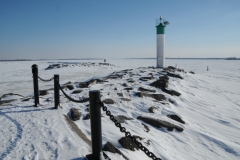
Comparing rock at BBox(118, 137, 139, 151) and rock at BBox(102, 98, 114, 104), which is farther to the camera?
rock at BBox(102, 98, 114, 104)

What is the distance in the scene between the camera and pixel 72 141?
9.91ft

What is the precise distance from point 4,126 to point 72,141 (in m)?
1.69

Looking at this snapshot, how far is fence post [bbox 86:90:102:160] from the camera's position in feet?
7.66

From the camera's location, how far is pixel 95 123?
7.81 ft

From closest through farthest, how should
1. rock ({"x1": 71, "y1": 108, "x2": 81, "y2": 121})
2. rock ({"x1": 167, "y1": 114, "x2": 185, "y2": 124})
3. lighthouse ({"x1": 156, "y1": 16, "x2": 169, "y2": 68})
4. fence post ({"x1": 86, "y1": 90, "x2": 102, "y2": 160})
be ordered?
1. fence post ({"x1": 86, "y1": 90, "x2": 102, "y2": 160})
2. rock ({"x1": 71, "y1": 108, "x2": 81, "y2": 121})
3. rock ({"x1": 167, "y1": 114, "x2": 185, "y2": 124})
4. lighthouse ({"x1": 156, "y1": 16, "x2": 169, "y2": 68})

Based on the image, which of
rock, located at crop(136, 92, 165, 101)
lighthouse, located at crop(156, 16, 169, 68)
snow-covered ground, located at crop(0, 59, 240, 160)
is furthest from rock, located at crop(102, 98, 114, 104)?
lighthouse, located at crop(156, 16, 169, 68)

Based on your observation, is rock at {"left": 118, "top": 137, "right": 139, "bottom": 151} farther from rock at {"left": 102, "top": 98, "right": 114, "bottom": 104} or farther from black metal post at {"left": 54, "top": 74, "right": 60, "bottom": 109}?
rock at {"left": 102, "top": 98, "right": 114, "bottom": 104}

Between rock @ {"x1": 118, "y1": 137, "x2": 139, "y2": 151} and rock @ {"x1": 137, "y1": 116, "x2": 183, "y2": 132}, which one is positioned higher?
rock @ {"x1": 118, "y1": 137, "x2": 139, "y2": 151}

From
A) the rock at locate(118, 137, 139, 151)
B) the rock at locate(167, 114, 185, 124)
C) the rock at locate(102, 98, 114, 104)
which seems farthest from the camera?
the rock at locate(102, 98, 114, 104)

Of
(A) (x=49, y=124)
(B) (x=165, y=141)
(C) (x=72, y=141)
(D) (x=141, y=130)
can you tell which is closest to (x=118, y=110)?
(D) (x=141, y=130)

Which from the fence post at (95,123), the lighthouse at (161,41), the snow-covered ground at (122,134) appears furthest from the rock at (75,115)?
the lighthouse at (161,41)

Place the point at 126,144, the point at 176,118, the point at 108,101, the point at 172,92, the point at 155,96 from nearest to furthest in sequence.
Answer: the point at 126,144
the point at 176,118
the point at 108,101
the point at 155,96
the point at 172,92

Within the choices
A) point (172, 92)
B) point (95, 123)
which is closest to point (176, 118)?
point (172, 92)

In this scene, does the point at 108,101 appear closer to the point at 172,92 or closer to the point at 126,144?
the point at 126,144
